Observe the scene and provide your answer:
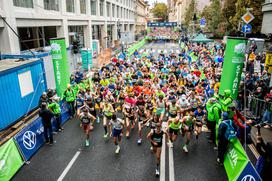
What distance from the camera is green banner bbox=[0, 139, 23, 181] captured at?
6605mm

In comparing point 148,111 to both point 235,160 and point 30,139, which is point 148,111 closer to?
point 235,160

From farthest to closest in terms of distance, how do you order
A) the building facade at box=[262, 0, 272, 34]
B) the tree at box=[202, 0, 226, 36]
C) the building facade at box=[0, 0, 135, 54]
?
the tree at box=[202, 0, 226, 36]
the building facade at box=[262, 0, 272, 34]
the building facade at box=[0, 0, 135, 54]

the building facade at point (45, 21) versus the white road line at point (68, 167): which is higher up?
the building facade at point (45, 21)

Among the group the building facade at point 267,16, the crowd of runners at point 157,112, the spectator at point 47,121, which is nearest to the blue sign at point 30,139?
the spectator at point 47,121

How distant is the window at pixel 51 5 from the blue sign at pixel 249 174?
20.8 m

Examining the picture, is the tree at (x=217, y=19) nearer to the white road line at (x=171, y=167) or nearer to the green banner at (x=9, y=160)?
the white road line at (x=171, y=167)

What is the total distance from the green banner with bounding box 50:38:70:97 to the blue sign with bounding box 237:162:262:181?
35.0 feet

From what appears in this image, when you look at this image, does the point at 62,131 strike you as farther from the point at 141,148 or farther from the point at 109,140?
the point at 141,148

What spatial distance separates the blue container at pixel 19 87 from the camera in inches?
390

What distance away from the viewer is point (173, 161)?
7707mm

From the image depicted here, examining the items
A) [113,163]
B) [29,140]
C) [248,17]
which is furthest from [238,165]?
[248,17]

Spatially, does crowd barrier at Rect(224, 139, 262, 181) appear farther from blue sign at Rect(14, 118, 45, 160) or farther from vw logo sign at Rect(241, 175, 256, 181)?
blue sign at Rect(14, 118, 45, 160)

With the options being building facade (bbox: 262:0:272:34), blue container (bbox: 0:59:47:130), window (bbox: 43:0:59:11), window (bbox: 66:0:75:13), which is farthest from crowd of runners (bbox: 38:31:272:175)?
window (bbox: 66:0:75:13)

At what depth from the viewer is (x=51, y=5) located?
69.0 feet
